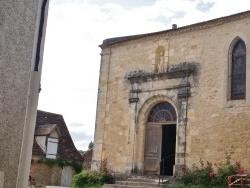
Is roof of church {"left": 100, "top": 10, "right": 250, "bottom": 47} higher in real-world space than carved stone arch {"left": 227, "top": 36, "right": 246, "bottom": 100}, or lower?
higher

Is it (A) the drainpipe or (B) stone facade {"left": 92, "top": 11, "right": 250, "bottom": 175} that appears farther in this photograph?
(B) stone facade {"left": 92, "top": 11, "right": 250, "bottom": 175}

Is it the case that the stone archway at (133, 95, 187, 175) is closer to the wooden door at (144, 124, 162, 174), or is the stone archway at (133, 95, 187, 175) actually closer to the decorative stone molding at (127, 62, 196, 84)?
the wooden door at (144, 124, 162, 174)

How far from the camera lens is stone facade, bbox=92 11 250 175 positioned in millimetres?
13477

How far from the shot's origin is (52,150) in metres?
25.7

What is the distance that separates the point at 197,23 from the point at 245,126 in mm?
4423

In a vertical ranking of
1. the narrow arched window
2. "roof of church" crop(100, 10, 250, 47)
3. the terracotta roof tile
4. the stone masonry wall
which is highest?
"roof of church" crop(100, 10, 250, 47)

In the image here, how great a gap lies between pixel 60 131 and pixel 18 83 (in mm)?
24187

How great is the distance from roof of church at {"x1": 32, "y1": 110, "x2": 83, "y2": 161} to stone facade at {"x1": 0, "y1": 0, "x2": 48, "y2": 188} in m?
21.6

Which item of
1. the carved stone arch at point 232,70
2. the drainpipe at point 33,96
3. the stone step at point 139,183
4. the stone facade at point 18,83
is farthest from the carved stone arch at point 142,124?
the stone facade at point 18,83

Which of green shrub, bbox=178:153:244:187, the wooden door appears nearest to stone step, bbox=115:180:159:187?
green shrub, bbox=178:153:244:187

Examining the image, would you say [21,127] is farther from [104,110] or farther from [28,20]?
[104,110]

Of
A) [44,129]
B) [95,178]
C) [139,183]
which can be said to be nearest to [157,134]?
[139,183]

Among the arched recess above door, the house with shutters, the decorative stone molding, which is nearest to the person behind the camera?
the decorative stone molding

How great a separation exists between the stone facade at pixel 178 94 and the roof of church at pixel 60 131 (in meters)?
9.72
